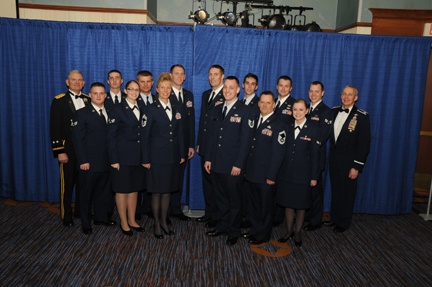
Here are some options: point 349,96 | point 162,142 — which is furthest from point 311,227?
point 162,142

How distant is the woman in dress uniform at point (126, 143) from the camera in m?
3.54

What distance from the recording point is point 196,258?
11.1 feet

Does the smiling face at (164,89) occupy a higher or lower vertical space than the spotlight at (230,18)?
lower

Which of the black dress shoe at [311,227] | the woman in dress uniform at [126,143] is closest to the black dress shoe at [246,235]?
the black dress shoe at [311,227]

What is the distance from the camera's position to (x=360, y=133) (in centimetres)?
404

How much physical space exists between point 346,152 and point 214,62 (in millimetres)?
1914

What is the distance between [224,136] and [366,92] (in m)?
2.16

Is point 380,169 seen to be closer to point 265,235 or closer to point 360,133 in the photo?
point 360,133

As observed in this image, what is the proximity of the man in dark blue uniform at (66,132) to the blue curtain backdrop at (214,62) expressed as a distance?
0.58m

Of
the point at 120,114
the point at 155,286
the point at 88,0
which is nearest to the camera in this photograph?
the point at 155,286

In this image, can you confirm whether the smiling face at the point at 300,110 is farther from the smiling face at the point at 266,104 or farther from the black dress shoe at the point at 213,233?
the black dress shoe at the point at 213,233

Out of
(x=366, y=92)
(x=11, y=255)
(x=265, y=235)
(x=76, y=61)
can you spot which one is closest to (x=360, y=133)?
(x=366, y=92)

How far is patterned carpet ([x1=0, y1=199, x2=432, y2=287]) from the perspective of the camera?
3031 millimetres

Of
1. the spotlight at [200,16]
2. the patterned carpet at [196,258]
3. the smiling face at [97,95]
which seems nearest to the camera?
the patterned carpet at [196,258]
